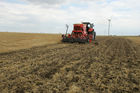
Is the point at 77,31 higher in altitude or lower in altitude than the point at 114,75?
higher

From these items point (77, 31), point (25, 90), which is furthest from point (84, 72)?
point (77, 31)

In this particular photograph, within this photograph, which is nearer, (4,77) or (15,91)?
(15,91)

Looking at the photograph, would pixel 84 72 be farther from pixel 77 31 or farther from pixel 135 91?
pixel 77 31

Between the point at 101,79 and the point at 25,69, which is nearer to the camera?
the point at 101,79

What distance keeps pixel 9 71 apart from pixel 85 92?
362 cm

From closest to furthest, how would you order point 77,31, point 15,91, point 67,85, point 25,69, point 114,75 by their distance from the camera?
point 15,91 < point 67,85 < point 114,75 < point 25,69 < point 77,31

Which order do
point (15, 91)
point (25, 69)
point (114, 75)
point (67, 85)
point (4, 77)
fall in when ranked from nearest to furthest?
point (15, 91) < point (67, 85) < point (4, 77) < point (114, 75) < point (25, 69)

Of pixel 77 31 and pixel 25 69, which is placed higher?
pixel 77 31

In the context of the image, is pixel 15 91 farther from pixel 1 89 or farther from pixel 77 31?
pixel 77 31

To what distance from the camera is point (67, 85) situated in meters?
4.52

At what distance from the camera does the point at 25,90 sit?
4.09m

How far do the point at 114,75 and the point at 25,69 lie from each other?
13.2 ft

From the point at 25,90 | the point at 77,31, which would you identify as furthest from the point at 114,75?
the point at 77,31

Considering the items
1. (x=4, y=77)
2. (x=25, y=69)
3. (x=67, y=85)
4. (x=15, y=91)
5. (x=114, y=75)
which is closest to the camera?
(x=15, y=91)
